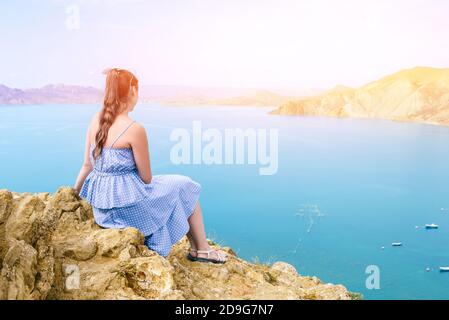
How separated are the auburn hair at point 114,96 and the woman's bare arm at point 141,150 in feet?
0.64

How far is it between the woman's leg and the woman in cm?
1

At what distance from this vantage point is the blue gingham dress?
3.61 metres

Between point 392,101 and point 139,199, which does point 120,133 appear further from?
point 392,101

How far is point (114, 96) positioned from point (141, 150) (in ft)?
1.40

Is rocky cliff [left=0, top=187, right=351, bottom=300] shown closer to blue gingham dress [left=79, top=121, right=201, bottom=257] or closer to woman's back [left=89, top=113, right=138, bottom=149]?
blue gingham dress [left=79, top=121, right=201, bottom=257]

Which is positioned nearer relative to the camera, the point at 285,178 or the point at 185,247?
the point at 185,247

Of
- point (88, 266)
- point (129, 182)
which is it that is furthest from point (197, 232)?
point (88, 266)

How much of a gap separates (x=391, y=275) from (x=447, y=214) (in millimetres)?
6390

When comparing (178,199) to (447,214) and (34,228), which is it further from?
(447,214)

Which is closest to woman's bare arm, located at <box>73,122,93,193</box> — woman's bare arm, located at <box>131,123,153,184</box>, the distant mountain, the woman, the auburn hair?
the woman

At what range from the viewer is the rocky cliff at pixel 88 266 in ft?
9.28

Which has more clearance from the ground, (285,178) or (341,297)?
(341,297)
